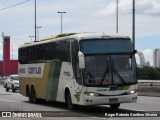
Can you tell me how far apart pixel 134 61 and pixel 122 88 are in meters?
1.29

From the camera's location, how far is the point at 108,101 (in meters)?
19.7

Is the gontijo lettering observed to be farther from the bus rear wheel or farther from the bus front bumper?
the bus front bumper

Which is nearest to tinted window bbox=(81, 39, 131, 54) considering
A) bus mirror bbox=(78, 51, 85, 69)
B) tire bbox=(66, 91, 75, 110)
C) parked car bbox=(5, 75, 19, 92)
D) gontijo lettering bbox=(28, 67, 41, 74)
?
bus mirror bbox=(78, 51, 85, 69)

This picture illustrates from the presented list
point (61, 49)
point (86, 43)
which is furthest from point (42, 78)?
point (86, 43)

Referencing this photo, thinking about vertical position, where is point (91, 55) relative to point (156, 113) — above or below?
above

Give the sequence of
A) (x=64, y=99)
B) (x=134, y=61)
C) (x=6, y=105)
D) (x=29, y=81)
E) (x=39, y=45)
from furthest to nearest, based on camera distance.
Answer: (x=29, y=81) → (x=39, y=45) → (x=64, y=99) → (x=134, y=61) → (x=6, y=105)

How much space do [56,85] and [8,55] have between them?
122 metres

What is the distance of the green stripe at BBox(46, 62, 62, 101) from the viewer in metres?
23.4

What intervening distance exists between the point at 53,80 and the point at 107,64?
495cm

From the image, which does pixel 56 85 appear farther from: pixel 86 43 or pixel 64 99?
pixel 86 43

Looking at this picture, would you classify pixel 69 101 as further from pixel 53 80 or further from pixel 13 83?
pixel 13 83

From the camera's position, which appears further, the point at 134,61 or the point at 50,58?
the point at 50,58

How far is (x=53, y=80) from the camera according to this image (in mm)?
24094

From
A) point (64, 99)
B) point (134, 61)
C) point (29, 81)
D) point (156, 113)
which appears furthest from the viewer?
point (29, 81)
